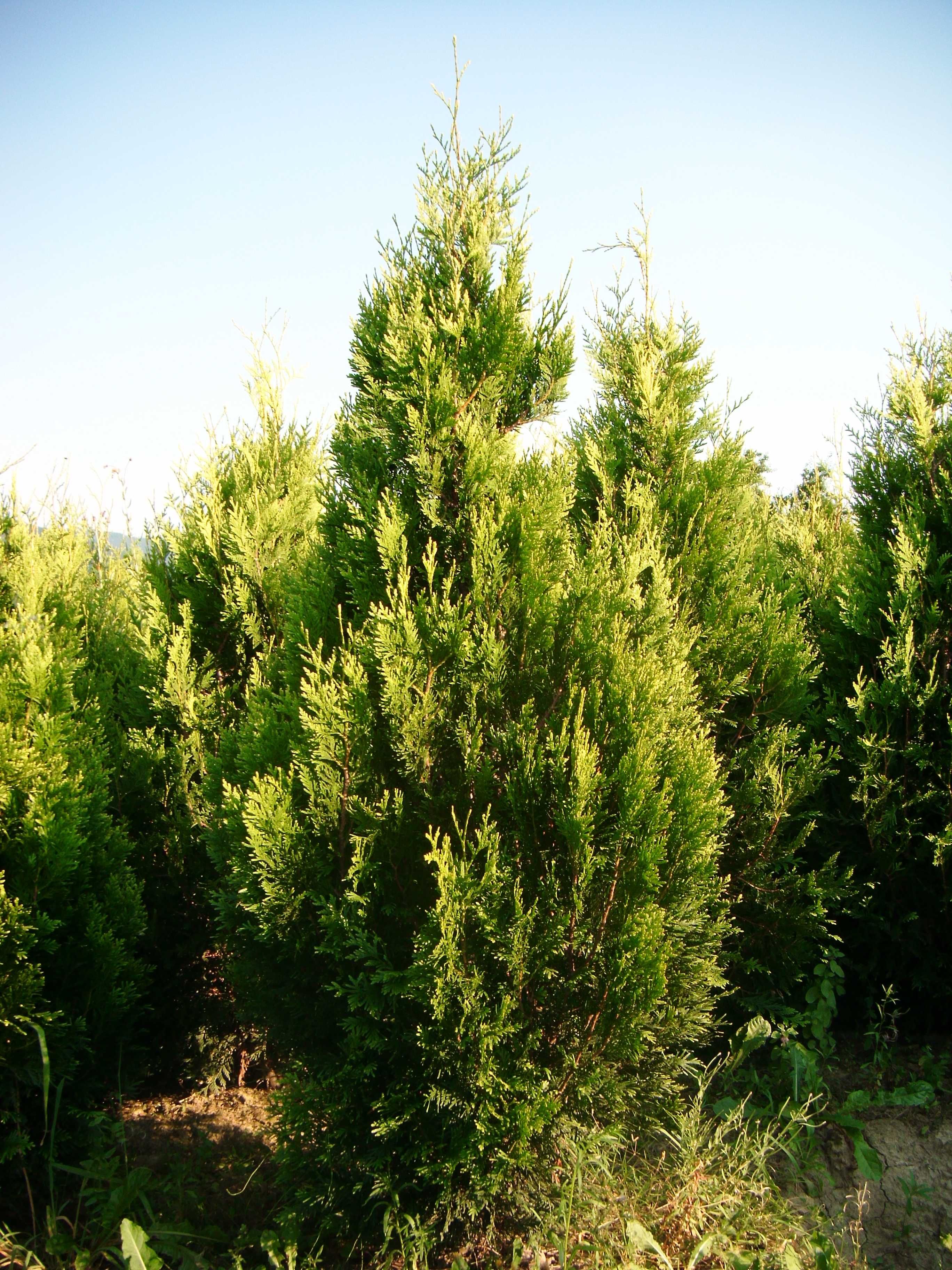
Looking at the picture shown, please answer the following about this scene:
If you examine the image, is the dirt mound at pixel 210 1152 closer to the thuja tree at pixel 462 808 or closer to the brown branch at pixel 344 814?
the thuja tree at pixel 462 808

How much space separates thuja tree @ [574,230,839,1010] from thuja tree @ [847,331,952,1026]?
34cm

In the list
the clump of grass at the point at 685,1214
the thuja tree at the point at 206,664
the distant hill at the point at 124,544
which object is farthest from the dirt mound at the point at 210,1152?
the distant hill at the point at 124,544

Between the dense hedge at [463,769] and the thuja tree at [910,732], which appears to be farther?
the thuja tree at [910,732]

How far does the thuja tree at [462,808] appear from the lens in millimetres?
3098

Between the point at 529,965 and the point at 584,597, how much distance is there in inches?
63.4

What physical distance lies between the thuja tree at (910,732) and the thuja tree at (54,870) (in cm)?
460

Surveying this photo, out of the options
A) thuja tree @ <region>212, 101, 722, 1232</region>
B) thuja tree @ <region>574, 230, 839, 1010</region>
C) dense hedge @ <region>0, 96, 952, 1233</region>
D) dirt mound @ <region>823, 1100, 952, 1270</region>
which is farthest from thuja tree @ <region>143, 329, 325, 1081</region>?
dirt mound @ <region>823, 1100, 952, 1270</region>

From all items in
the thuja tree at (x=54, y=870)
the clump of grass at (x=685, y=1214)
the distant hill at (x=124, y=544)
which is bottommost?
the clump of grass at (x=685, y=1214)

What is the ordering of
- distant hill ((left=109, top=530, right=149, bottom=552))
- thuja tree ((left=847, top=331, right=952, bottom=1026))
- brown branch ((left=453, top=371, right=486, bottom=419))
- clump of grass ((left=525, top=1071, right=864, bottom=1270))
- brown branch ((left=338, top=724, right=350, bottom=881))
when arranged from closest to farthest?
clump of grass ((left=525, top=1071, right=864, bottom=1270))
brown branch ((left=338, top=724, right=350, bottom=881))
brown branch ((left=453, top=371, right=486, bottom=419))
thuja tree ((left=847, top=331, right=952, bottom=1026))
distant hill ((left=109, top=530, right=149, bottom=552))

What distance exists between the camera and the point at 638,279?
18.8 ft

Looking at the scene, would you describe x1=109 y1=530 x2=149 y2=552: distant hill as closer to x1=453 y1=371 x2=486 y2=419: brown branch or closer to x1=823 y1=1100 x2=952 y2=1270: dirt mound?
x1=453 y1=371 x2=486 y2=419: brown branch

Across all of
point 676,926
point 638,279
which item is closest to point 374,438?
point 676,926

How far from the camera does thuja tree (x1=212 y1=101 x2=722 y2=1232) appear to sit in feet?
10.2

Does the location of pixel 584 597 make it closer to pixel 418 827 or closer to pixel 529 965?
pixel 418 827
